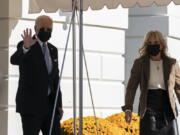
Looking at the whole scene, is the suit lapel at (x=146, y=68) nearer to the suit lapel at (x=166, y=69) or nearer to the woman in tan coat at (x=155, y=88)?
the woman in tan coat at (x=155, y=88)

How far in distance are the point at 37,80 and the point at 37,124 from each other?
20.5 inches

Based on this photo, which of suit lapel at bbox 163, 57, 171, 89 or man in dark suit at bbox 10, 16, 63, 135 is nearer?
man in dark suit at bbox 10, 16, 63, 135

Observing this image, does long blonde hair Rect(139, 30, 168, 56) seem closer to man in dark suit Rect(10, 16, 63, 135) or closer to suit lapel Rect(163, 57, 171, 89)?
suit lapel Rect(163, 57, 171, 89)

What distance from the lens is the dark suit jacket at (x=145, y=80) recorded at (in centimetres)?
1098

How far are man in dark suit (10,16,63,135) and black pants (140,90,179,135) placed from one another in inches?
44.0

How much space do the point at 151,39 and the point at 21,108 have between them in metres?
1.89

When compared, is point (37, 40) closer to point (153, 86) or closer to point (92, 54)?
point (153, 86)

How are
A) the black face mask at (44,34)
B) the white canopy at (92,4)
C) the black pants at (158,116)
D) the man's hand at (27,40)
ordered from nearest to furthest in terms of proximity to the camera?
the man's hand at (27,40) < the black face mask at (44,34) < the black pants at (158,116) < the white canopy at (92,4)

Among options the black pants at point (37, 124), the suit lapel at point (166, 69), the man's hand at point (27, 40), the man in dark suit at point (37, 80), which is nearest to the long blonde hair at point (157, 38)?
the suit lapel at point (166, 69)

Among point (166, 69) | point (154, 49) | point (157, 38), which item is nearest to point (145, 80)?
point (166, 69)

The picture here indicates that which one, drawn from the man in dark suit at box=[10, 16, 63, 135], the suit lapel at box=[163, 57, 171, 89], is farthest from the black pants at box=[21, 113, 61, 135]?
the suit lapel at box=[163, 57, 171, 89]

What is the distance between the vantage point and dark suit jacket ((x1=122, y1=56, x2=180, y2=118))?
11.0 m

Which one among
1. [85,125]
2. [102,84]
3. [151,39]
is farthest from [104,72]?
[151,39]

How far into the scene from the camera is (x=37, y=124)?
10562 mm
